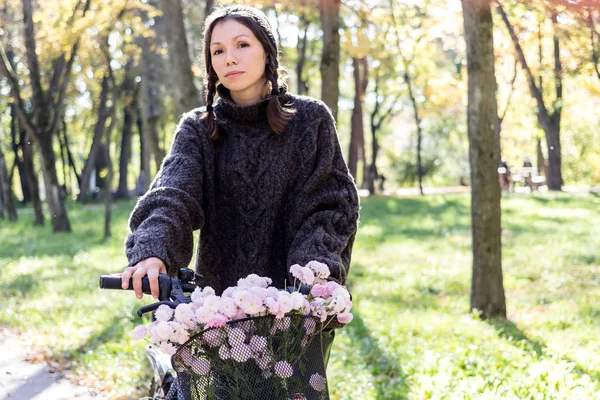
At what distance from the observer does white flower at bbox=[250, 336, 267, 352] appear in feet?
6.53

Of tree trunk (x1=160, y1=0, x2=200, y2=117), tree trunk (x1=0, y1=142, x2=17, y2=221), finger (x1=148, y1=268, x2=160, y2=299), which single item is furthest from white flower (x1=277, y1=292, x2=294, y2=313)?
tree trunk (x1=0, y1=142, x2=17, y2=221)

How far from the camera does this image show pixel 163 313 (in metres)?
2.04

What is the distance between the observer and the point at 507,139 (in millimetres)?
50781

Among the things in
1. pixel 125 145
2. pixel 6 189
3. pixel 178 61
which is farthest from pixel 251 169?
pixel 125 145

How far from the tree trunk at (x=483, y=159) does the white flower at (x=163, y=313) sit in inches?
231

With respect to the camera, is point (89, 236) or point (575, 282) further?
point (89, 236)

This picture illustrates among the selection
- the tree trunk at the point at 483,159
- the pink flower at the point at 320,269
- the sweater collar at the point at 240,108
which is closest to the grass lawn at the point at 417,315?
the tree trunk at the point at 483,159

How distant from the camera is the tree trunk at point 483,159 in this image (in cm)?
745

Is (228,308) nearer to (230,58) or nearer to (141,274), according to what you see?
(141,274)

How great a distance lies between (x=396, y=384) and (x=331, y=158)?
3018mm

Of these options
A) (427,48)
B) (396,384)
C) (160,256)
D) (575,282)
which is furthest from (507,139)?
(160,256)

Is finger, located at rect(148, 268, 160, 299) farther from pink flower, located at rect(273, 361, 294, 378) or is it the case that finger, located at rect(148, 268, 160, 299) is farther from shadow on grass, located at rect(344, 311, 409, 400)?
shadow on grass, located at rect(344, 311, 409, 400)

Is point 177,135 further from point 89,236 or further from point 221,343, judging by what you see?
point 89,236

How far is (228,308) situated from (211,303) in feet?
0.15
